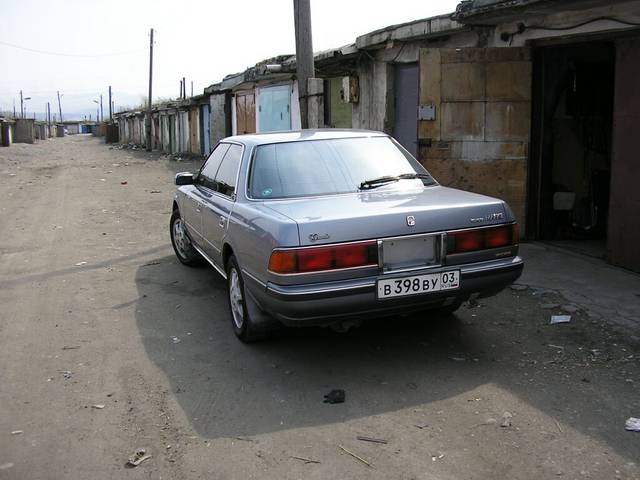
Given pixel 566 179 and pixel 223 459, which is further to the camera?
pixel 566 179

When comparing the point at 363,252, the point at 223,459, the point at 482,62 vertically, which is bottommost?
the point at 223,459

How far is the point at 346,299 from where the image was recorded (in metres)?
3.99

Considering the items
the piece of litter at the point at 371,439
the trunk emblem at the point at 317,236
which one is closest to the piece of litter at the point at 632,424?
the piece of litter at the point at 371,439

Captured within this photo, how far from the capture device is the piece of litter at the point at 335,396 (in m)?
3.90

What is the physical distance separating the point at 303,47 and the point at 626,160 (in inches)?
222

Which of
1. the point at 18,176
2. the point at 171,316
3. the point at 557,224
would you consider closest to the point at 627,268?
the point at 557,224

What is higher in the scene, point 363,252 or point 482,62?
point 482,62

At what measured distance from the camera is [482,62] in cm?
810

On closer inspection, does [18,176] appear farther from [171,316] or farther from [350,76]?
[171,316]

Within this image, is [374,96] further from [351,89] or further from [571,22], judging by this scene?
[571,22]

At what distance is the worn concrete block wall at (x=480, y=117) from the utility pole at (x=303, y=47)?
8.55 feet

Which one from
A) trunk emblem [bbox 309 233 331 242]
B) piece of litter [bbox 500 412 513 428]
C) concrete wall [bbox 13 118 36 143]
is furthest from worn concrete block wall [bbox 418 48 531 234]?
concrete wall [bbox 13 118 36 143]

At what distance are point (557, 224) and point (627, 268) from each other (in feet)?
6.64

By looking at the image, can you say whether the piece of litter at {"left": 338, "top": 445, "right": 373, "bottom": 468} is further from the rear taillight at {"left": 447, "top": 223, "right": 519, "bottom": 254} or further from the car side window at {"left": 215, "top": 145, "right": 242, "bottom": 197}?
the car side window at {"left": 215, "top": 145, "right": 242, "bottom": 197}
